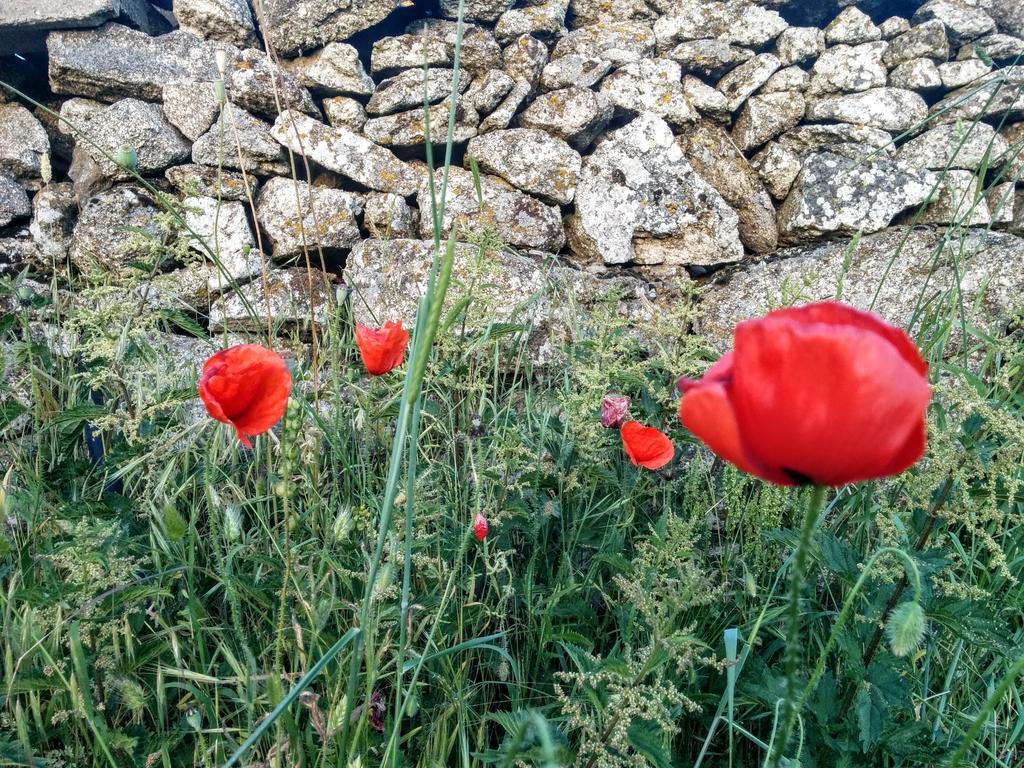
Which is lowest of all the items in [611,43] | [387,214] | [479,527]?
[479,527]

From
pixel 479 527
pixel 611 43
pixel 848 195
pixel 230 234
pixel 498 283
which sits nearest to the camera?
pixel 479 527

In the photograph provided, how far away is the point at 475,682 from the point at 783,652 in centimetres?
67

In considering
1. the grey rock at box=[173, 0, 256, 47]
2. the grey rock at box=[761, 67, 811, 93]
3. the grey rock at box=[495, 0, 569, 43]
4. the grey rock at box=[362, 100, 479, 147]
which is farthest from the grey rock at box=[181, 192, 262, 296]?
the grey rock at box=[761, 67, 811, 93]

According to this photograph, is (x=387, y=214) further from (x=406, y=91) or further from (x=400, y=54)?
(x=400, y=54)

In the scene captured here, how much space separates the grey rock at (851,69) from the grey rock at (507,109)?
6.26ft

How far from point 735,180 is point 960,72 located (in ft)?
5.20

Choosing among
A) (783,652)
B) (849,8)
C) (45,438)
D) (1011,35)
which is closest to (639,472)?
(783,652)

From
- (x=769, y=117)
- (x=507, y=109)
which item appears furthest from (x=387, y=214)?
(x=769, y=117)

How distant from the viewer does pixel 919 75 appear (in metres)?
4.39

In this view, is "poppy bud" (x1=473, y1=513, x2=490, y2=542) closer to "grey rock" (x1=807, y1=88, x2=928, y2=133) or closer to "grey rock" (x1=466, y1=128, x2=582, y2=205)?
"grey rock" (x1=466, y1=128, x2=582, y2=205)

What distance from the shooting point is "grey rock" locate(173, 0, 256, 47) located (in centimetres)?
426

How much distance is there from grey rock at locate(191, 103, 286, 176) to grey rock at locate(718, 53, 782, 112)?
9.46 ft

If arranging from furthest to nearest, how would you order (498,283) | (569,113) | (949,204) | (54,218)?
1. (569,113)
2. (949,204)
3. (54,218)
4. (498,283)

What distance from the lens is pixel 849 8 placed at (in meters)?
4.64
